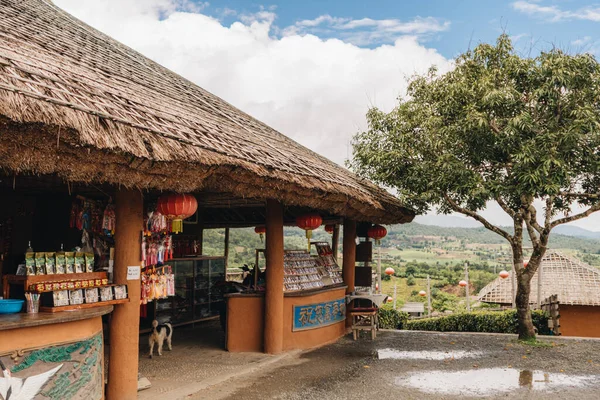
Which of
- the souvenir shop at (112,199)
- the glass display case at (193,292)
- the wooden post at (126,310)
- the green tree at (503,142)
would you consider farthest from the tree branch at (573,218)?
the wooden post at (126,310)

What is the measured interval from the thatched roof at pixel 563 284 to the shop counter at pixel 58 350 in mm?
11578

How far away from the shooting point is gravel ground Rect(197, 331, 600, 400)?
6.09 metres

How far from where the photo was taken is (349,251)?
10500 millimetres

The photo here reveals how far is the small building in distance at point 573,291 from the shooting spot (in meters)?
12.7

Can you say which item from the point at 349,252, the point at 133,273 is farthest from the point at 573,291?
the point at 133,273

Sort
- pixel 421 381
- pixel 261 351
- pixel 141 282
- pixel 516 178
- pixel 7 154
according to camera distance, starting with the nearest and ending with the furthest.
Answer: pixel 7 154, pixel 141 282, pixel 421 381, pixel 261 351, pixel 516 178

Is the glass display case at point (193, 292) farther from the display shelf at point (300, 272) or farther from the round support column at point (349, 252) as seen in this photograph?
the round support column at point (349, 252)

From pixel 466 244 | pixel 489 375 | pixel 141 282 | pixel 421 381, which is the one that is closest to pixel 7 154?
pixel 141 282

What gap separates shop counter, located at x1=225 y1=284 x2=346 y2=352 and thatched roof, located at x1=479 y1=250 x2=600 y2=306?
23.6ft

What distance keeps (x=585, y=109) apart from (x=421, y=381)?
5.08 m

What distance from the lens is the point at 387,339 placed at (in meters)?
9.66

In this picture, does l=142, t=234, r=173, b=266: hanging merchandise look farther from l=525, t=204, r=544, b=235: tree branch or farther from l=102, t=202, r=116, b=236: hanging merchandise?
l=525, t=204, r=544, b=235: tree branch

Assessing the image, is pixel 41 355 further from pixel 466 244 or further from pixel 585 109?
pixel 466 244

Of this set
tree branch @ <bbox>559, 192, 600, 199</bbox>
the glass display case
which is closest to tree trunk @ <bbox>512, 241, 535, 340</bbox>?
tree branch @ <bbox>559, 192, 600, 199</bbox>
